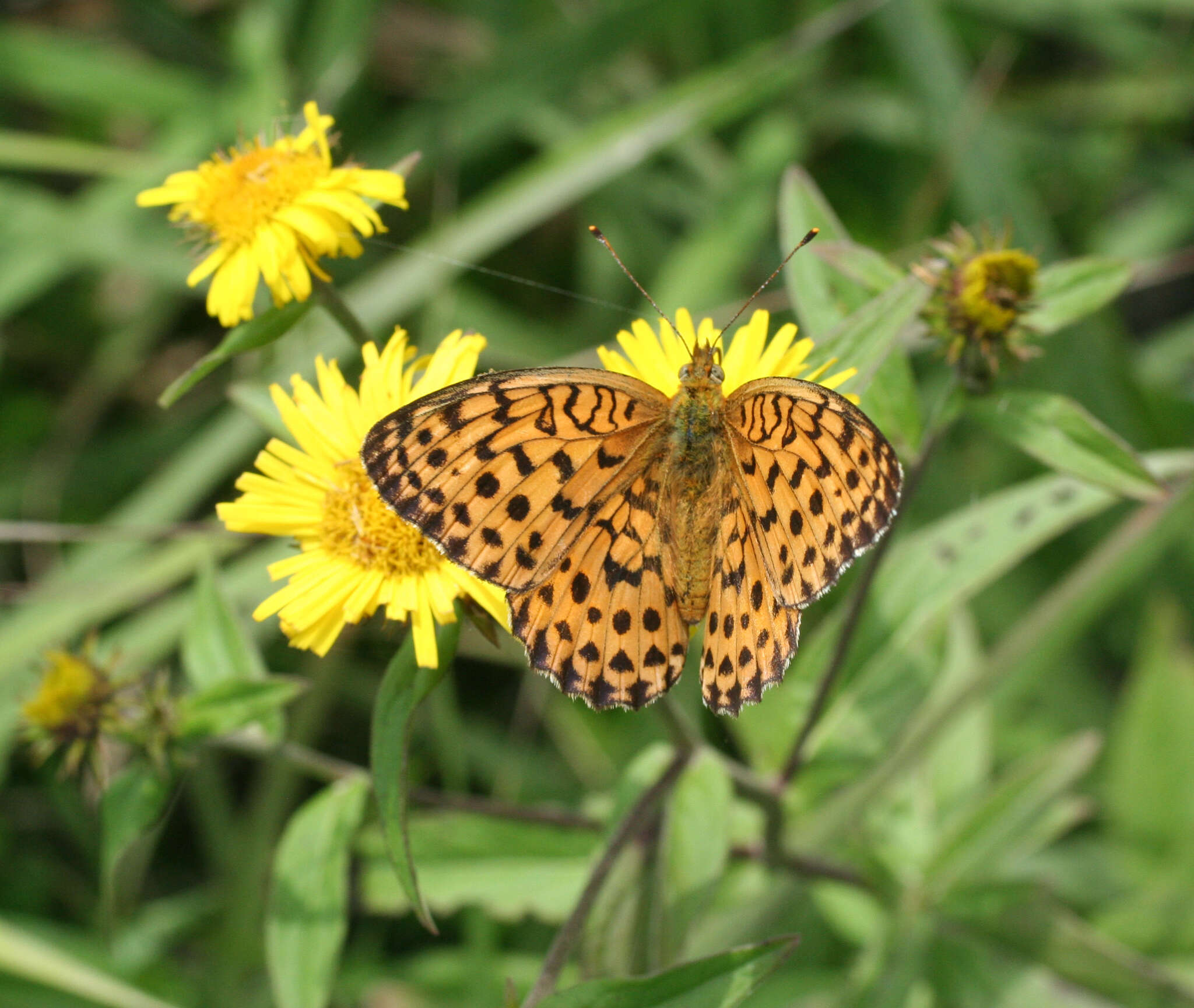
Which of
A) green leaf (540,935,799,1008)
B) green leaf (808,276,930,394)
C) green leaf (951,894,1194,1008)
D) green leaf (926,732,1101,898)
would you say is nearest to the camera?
green leaf (540,935,799,1008)

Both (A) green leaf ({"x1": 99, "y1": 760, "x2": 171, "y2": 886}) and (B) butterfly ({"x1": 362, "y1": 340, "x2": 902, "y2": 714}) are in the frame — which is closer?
(B) butterfly ({"x1": 362, "y1": 340, "x2": 902, "y2": 714})

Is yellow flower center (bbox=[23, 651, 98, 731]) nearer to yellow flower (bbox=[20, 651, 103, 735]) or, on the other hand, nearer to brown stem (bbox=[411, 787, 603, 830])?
yellow flower (bbox=[20, 651, 103, 735])

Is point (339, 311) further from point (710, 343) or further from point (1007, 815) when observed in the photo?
point (1007, 815)

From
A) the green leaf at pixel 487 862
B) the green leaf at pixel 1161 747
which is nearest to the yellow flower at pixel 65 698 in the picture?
the green leaf at pixel 487 862

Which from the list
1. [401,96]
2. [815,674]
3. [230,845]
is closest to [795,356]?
[815,674]

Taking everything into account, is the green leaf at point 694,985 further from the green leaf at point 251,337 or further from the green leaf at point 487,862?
the green leaf at point 251,337

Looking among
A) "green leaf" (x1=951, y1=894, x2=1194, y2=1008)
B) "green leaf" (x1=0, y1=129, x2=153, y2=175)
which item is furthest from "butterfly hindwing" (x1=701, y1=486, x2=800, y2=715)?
"green leaf" (x1=0, y1=129, x2=153, y2=175)
